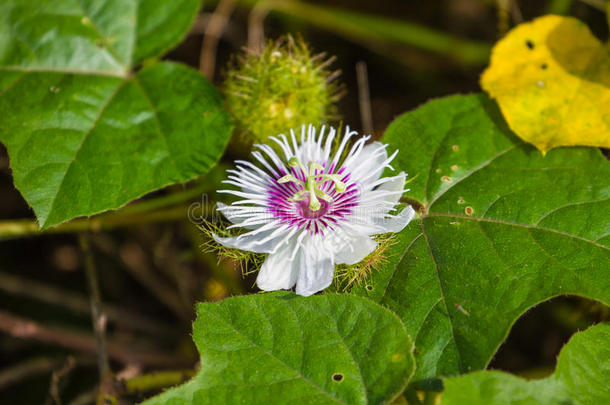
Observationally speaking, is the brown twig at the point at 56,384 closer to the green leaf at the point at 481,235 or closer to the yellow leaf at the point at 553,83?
the green leaf at the point at 481,235

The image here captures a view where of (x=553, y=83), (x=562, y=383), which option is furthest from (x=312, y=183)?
(x=553, y=83)

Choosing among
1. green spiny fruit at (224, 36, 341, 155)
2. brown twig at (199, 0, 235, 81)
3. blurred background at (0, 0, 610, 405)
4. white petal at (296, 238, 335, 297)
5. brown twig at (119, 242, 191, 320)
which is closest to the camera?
white petal at (296, 238, 335, 297)

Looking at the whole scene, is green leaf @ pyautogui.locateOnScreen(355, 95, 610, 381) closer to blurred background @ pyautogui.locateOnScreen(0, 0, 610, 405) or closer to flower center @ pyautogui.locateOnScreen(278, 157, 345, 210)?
flower center @ pyautogui.locateOnScreen(278, 157, 345, 210)

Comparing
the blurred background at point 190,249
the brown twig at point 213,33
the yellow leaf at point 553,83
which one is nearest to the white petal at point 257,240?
the blurred background at point 190,249

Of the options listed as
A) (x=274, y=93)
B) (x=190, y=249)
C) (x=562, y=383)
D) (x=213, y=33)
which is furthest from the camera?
(x=213, y=33)

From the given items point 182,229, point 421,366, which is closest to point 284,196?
point 421,366

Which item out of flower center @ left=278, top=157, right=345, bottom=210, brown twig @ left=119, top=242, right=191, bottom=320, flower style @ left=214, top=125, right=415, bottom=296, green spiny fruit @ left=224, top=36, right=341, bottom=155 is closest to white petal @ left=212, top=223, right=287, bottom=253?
flower style @ left=214, top=125, right=415, bottom=296

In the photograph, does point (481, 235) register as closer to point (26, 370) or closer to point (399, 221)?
point (399, 221)
